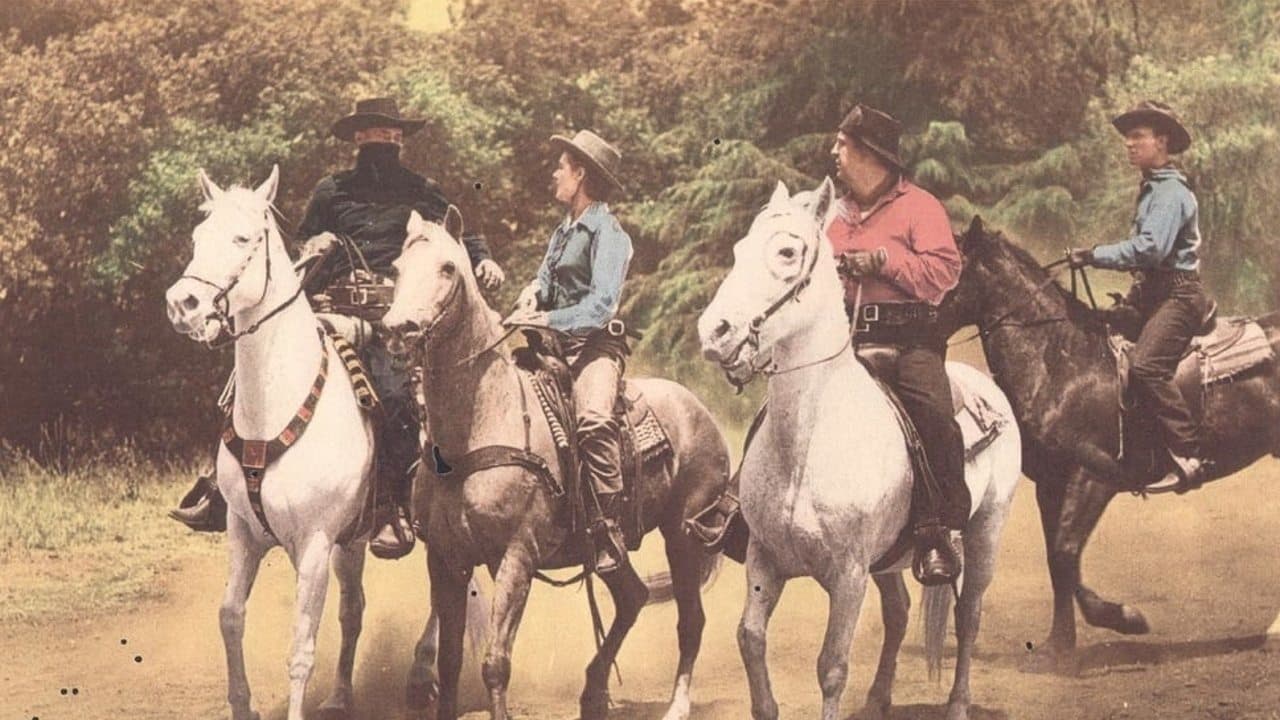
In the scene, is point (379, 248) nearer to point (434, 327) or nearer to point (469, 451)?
point (434, 327)

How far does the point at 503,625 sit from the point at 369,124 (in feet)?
10.3

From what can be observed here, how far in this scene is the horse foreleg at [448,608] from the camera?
338 inches

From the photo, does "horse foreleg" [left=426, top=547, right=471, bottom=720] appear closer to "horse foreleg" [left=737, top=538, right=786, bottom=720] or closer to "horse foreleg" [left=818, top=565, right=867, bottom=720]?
"horse foreleg" [left=737, top=538, right=786, bottom=720]

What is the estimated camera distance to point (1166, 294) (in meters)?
10.0

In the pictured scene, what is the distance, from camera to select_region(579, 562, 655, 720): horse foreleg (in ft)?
30.7

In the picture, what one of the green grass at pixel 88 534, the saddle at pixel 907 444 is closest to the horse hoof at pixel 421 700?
the saddle at pixel 907 444

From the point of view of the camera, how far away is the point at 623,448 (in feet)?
30.0

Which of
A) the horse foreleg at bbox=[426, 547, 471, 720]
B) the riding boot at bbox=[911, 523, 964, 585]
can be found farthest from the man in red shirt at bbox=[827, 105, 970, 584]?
the horse foreleg at bbox=[426, 547, 471, 720]

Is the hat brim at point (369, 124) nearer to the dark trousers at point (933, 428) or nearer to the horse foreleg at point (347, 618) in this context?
the horse foreleg at point (347, 618)

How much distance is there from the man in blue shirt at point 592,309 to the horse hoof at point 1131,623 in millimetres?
2952

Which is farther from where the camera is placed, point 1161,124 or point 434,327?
point 1161,124

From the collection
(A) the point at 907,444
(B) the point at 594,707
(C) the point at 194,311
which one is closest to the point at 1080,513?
(A) the point at 907,444

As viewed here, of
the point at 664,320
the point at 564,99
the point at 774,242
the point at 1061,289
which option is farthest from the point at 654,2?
the point at 774,242

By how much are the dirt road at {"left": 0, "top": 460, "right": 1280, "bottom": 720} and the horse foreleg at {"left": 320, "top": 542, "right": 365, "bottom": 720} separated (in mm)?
155
